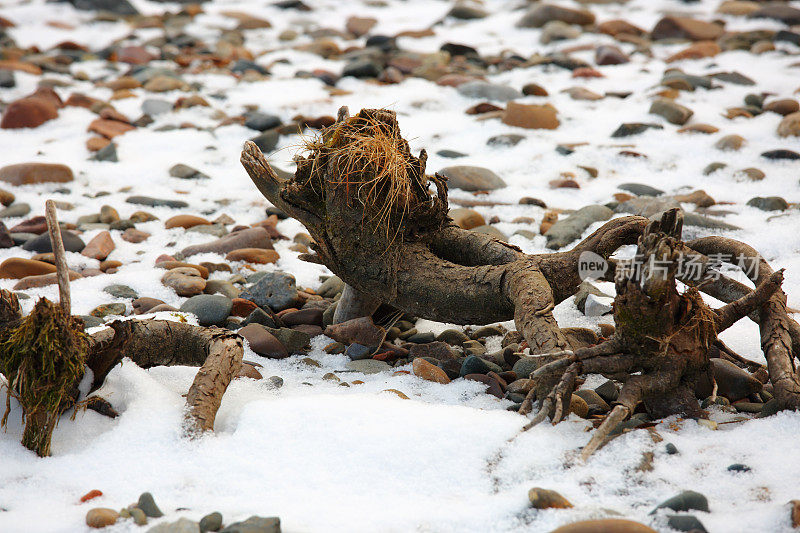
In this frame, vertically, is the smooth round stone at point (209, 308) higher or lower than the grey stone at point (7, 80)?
higher

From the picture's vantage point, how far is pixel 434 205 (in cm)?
330

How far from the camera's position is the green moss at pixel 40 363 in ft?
7.52

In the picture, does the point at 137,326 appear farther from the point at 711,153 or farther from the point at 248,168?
the point at 711,153

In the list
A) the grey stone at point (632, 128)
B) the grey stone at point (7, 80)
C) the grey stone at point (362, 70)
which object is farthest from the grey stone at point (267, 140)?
the grey stone at point (7, 80)

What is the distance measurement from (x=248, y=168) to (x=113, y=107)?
441 cm

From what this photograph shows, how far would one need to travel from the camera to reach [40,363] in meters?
2.31

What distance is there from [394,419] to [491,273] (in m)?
0.82

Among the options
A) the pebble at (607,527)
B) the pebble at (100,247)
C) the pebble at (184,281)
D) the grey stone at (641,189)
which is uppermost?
the pebble at (607,527)

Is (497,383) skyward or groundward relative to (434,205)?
groundward

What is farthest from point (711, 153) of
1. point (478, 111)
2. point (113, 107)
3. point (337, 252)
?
point (113, 107)

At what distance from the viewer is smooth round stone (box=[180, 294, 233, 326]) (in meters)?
3.72

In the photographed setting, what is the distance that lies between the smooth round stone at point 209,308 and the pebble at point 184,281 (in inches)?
7.8

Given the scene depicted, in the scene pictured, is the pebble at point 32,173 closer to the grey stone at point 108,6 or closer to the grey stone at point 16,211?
the grey stone at point 16,211

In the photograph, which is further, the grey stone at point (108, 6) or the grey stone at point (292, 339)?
the grey stone at point (108, 6)
